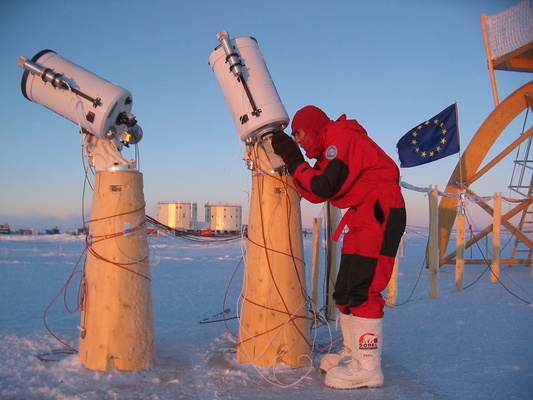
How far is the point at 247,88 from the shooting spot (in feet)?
13.4

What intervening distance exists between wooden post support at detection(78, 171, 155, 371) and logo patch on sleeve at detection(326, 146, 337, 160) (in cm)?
174

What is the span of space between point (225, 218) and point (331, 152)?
119 feet

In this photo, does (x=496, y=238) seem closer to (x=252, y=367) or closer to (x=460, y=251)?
(x=460, y=251)

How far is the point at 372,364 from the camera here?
11.4 ft

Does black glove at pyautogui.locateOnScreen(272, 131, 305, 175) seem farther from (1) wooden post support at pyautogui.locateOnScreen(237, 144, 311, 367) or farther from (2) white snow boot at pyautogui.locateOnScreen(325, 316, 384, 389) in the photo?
(2) white snow boot at pyautogui.locateOnScreen(325, 316, 384, 389)

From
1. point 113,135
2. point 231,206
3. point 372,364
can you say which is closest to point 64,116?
point 113,135

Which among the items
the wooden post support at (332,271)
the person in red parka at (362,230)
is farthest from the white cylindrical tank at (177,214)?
the person in red parka at (362,230)

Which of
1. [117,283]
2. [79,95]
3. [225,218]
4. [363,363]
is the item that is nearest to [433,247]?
[363,363]

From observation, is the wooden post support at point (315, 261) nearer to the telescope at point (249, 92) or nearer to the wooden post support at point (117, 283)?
the telescope at point (249, 92)

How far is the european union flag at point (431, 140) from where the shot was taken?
1043 centimetres

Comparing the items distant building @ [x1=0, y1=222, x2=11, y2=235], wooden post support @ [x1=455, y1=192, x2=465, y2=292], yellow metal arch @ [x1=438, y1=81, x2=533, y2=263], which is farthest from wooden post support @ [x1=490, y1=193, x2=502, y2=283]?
distant building @ [x1=0, y1=222, x2=11, y2=235]

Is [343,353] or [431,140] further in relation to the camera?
[431,140]

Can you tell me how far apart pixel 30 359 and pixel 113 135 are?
2.06m

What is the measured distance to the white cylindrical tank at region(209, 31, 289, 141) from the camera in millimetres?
4055
